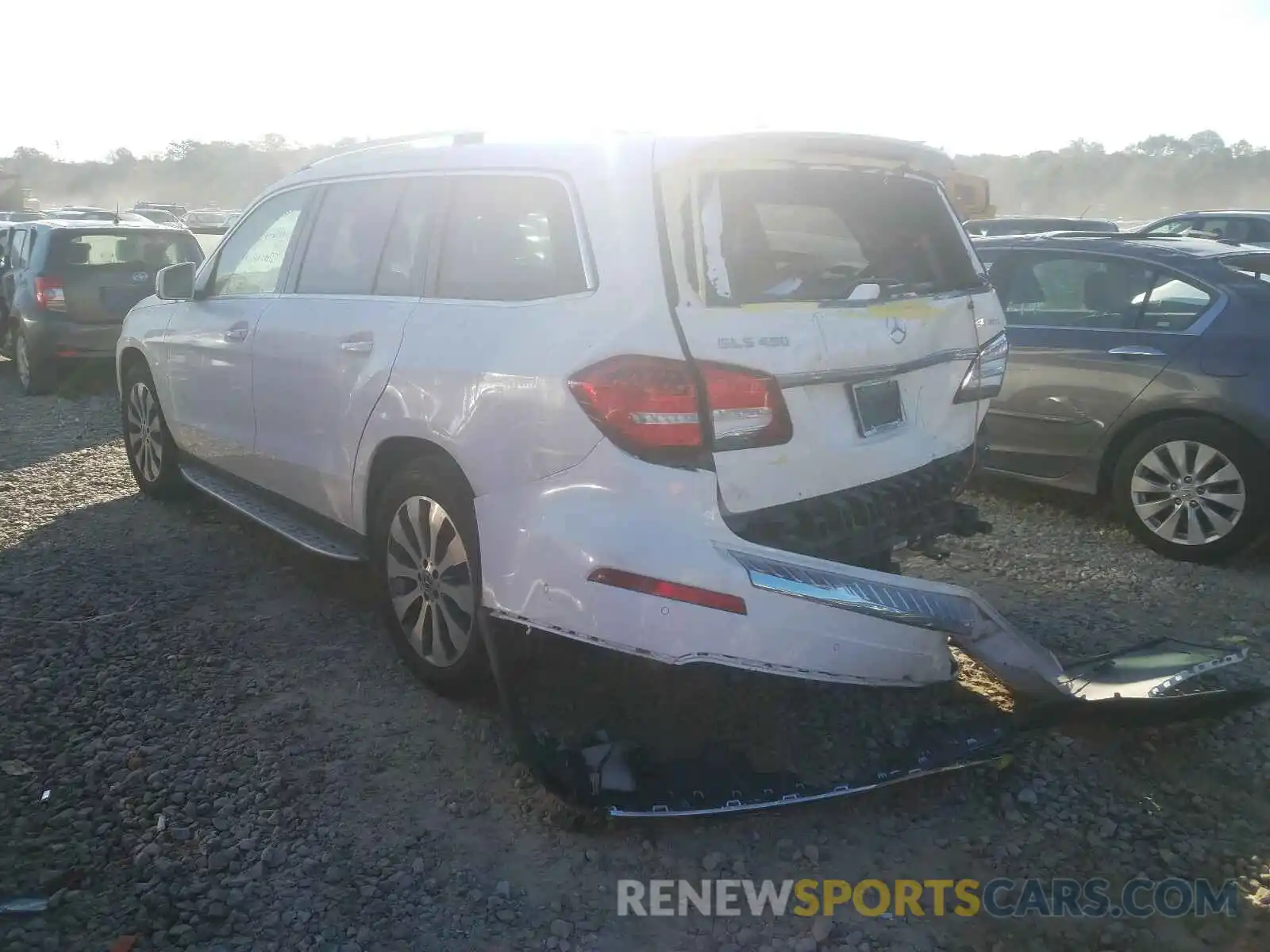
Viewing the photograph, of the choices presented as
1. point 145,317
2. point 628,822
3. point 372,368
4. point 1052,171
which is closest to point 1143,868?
point 628,822

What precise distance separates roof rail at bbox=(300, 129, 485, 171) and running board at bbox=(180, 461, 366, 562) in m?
1.51

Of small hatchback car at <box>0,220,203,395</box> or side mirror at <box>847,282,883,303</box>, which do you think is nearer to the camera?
side mirror at <box>847,282,883,303</box>

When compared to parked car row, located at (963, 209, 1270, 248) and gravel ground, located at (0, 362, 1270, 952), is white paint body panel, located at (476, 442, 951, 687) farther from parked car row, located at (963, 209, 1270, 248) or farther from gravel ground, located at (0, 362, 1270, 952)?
parked car row, located at (963, 209, 1270, 248)

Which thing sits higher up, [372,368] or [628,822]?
[372,368]

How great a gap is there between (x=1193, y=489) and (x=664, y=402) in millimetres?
3628

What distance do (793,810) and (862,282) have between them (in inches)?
63.8

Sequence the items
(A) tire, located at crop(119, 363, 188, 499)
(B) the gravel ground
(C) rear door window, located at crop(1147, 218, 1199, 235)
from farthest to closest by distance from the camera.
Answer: (C) rear door window, located at crop(1147, 218, 1199, 235) → (A) tire, located at crop(119, 363, 188, 499) → (B) the gravel ground

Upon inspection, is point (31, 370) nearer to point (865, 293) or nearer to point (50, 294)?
point (50, 294)

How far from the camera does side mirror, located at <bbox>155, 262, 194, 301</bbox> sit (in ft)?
18.2

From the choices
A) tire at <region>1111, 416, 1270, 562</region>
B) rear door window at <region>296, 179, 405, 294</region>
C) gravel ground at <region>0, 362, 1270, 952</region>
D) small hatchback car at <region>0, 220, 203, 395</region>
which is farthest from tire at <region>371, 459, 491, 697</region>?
small hatchback car at <region>0, 220, 203, 395</region>

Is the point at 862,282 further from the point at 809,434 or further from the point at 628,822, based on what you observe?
the point at 628,822

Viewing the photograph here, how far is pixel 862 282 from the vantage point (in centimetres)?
343

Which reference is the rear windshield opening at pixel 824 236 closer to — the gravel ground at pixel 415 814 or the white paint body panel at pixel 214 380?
the gravel ground at pixel 415 814

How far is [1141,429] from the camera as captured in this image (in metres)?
5.58
